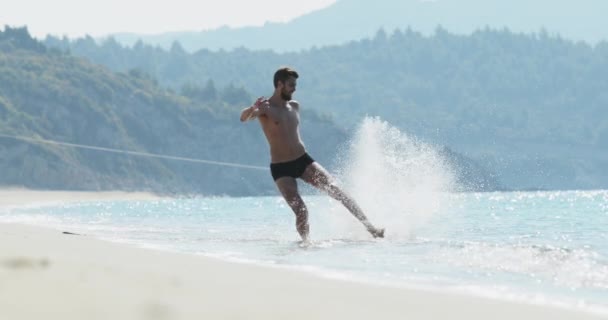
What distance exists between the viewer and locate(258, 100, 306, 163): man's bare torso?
10648 millimetres

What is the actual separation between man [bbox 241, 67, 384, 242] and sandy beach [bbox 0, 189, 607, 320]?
407 cm

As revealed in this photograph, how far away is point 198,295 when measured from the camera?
14.5 feet

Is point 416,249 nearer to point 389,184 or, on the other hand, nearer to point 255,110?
point 255,110

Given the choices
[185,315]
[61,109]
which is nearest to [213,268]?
[185,315]

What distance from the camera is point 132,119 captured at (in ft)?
408

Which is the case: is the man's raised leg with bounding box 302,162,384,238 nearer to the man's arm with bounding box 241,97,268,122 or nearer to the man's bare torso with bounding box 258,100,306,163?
the man's bare torso with bounding box 258,100,306,163

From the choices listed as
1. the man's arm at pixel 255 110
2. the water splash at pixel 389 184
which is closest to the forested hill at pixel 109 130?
the water splash at pixel 389 184

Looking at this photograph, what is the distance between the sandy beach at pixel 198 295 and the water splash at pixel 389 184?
6.75 m

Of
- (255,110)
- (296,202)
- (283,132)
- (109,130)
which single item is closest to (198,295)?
(255,110)

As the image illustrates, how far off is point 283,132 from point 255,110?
0.54m

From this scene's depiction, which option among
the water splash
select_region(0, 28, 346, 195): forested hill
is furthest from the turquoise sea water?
select_region(0, 28, 346, 195): forested hill

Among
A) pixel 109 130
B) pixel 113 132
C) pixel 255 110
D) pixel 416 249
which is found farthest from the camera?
pixel 113 132

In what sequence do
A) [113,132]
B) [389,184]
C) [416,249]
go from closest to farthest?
[416,249] < [389,184] < [113,132]

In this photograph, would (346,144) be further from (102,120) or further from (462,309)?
(462,309)
